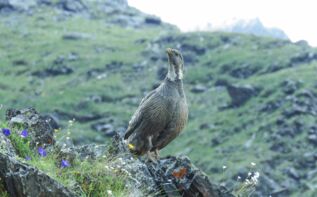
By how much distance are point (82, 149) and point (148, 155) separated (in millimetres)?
2688

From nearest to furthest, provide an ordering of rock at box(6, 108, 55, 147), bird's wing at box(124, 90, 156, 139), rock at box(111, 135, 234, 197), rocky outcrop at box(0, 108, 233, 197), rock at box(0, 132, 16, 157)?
rock at box(0, 132, 16, 157) → rocky outcrop at box(0, 108, 233, 197) → rock at box(6, 108, 55, 147) → rock at box(111, 135, 234, 197) → bird's wing at box(124, 90, 156, 139)

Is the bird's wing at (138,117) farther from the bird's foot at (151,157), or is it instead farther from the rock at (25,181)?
the rock at (25,181)

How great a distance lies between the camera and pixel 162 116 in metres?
13.7

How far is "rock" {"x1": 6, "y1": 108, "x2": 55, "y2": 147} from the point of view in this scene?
35.1ft

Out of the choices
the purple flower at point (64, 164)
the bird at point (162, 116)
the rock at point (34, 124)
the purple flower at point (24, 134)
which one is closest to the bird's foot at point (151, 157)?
the bird at point (162, 116)

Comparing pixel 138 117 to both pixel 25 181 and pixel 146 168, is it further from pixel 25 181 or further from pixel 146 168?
pixel 25 181

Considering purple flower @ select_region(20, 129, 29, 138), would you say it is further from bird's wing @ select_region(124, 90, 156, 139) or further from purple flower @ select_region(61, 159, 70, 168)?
bird's wing @ select_region(124, 90, 156, 139)

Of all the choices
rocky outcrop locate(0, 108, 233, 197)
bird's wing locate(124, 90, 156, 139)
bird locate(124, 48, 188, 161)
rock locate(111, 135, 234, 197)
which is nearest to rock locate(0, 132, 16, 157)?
rocky outcrop locate(0, 108, 233, 197)

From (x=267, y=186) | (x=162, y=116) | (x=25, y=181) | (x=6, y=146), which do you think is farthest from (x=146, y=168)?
(x=267, y=186)

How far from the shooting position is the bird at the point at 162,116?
13.6 meters

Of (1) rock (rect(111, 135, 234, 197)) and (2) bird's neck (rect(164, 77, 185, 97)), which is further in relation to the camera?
(2) bird's neck (rect(164, 77, 185, 97))

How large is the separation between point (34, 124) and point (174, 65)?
393 cm

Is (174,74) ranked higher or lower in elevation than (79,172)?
lower

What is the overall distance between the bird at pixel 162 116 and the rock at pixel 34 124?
104 inches
